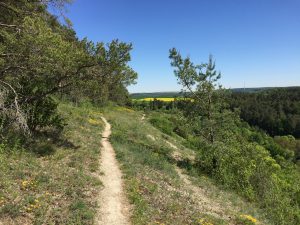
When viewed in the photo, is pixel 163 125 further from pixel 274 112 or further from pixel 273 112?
pixel 274 112

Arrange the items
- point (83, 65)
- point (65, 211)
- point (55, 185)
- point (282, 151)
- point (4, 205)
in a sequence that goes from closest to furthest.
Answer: point (4, 205) < point (65, 211) < point (55, 185) < point (83, 65) < point (282, 151)

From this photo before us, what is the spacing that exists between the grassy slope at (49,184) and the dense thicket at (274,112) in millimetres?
99091

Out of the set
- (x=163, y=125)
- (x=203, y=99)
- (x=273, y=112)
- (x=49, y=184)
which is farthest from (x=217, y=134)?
(x=273, y=112)

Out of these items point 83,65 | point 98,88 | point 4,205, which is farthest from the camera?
point 98,88

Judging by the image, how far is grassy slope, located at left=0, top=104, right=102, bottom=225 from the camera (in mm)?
8047

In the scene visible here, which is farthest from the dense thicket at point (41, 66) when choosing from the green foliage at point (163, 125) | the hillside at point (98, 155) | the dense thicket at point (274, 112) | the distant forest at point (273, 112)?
the dense thicket at point (274, 112)

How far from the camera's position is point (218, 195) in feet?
43.7

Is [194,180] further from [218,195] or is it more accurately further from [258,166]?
[258,166]

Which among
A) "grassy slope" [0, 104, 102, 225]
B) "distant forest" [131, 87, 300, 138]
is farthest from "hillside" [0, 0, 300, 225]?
"distant forest" [131, 87, 300, 138]

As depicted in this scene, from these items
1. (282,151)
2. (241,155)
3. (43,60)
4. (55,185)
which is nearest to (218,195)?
(241,155)

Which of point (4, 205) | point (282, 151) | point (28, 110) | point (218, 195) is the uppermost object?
point (28, 110)

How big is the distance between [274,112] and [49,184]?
12538 centimetres

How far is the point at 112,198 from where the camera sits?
10.1 metres

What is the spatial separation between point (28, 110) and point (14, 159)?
9.00 feet
